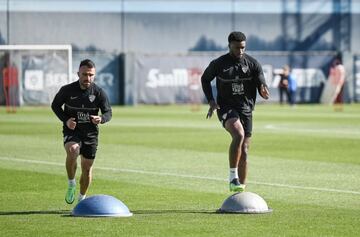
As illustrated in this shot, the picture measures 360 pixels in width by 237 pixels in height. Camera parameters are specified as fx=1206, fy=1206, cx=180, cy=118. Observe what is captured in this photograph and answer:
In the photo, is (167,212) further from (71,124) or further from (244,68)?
(244,68)

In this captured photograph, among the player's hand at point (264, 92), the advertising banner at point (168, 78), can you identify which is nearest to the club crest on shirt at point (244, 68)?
the player's hand at point (264, 92)

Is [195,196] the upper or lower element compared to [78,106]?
lower

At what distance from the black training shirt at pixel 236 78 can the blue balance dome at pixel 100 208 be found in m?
3.12

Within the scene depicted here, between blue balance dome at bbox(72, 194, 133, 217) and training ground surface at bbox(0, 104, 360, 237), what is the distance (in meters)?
0.18

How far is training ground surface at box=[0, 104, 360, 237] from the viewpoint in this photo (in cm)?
1276

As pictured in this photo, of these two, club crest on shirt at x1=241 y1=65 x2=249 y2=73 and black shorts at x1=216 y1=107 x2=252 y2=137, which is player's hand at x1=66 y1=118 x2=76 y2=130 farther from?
club crest on shirt at x1=241 y1=65 x2=249 y2=73

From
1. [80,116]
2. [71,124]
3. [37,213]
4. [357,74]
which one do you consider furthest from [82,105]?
[357,74]

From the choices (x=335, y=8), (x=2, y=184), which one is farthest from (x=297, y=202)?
(x=335, y=8)

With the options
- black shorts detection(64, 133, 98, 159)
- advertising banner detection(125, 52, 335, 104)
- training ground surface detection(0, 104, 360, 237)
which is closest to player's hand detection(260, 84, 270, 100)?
training ground surface detection(0, 104, 360, 237)

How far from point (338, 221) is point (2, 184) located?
636cm

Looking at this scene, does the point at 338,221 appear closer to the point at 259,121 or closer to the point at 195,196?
the point at 195,196

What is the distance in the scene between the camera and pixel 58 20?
190ft

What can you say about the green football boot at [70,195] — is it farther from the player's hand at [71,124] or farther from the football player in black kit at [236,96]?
the football player in black kit at [236,96]

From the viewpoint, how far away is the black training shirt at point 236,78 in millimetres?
16109
